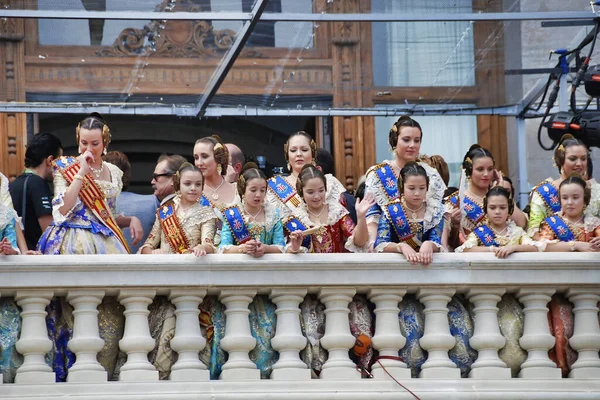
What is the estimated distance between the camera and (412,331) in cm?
910

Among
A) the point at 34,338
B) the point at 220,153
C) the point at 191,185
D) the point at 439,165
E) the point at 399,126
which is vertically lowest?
the point at 34,338

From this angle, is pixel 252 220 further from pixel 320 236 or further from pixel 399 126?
pixel 399 126

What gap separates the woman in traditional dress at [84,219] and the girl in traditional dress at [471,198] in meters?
2.17

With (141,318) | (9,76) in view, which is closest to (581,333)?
(141,318)

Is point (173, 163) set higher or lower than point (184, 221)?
higher

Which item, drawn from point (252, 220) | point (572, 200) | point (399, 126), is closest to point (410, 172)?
point (399, 126)

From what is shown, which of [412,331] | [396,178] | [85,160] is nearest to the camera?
[412,331]

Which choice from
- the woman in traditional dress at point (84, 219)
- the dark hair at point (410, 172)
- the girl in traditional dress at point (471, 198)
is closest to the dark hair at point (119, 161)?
the woman in traditional dress at point (84, 219)

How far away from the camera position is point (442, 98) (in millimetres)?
13102

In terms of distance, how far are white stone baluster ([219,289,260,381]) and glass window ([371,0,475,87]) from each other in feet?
12.5

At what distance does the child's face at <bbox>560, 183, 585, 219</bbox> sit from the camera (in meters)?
10.0

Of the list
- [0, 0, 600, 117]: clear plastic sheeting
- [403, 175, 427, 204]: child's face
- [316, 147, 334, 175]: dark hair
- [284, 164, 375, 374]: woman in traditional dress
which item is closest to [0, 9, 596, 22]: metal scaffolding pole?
[0, 0, 600, 117]: clear plastic sheeting

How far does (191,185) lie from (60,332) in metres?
1.35

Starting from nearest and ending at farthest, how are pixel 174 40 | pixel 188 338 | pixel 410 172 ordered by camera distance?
1. pixel 188 338
2. pixel 410 172
3. pixel 174 40
